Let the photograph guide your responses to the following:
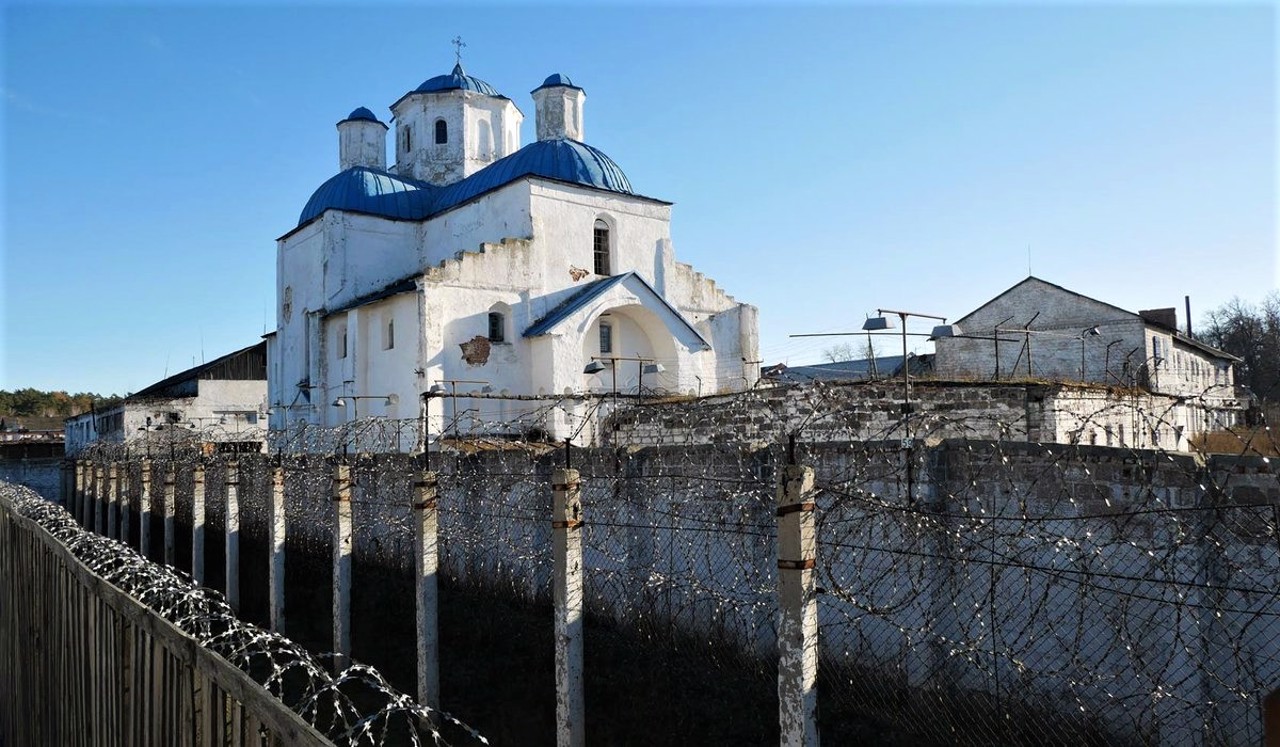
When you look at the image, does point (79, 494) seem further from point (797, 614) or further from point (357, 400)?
point (797, 614)

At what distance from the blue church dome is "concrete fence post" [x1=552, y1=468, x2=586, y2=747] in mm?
23791

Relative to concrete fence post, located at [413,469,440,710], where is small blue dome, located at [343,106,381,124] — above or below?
above

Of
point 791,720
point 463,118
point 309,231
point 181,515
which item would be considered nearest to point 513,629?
point 791,720

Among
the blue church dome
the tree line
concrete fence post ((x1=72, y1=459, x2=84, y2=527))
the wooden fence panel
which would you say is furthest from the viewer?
the tree line

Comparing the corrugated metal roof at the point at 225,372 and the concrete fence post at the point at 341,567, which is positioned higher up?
the corrugated metal roof at the point at 225,372

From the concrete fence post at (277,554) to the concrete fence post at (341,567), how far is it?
73.2 inches

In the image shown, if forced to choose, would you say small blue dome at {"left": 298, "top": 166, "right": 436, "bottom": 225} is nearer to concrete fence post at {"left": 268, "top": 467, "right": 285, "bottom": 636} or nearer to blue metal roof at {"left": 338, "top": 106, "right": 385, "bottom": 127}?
blue metal roof at {"left": 338, "top": 106, "right": 385, "bottom": 127}

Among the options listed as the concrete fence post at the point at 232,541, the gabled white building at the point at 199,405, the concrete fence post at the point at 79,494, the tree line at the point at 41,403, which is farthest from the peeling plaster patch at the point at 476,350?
the tree line at the point at 41,403

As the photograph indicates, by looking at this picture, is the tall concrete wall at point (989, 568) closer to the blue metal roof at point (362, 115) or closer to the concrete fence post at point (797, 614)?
the concrete fence post at point (797, 614)

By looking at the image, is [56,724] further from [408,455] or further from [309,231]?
[309,231]

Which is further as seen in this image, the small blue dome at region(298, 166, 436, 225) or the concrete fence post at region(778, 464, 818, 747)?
the small blue dome at region(298, 166, 436, 225)

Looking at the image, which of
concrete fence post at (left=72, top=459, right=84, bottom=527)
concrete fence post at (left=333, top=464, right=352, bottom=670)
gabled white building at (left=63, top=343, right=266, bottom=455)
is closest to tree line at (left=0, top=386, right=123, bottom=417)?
gabled white building at (left=63, top=343, right=266, bottom=455)

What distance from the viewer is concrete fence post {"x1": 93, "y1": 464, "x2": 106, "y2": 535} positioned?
21200mm

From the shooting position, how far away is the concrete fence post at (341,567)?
9703 millimetres
